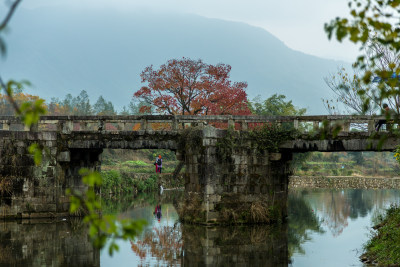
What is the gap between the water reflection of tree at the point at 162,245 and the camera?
1492 centimetres

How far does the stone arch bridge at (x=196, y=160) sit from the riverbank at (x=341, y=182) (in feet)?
84.1

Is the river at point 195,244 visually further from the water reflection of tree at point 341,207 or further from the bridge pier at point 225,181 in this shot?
the bridge pier at point 225,181

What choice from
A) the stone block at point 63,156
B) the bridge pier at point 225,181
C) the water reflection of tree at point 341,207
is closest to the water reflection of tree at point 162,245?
the bridge pier at point 225,181

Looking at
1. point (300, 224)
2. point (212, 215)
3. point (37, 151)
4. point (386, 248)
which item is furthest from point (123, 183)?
point (37, 151)

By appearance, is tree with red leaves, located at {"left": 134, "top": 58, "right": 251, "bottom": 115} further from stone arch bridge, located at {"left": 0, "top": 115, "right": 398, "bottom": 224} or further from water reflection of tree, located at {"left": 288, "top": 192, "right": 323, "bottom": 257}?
stone arch bridge, located at {"left": 0, "top": 115, "right": 398, "bottom": 224}

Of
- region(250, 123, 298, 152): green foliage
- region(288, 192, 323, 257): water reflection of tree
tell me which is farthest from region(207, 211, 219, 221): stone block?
region(250, 123, 298, 152): green foliage

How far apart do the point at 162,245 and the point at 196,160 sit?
432 cm

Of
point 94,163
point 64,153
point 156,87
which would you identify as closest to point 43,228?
point 64,153

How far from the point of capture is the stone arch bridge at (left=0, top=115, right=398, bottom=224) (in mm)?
19656

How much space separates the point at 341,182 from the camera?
47219 mm

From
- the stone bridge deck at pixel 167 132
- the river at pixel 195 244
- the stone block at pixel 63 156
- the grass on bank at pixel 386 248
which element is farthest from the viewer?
the stone block at pixel 63 156

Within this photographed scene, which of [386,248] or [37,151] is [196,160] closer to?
[386,248]

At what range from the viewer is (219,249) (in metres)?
15.8

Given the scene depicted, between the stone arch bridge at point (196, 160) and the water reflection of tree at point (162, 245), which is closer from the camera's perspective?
the water reflection of tree at point (162, 245)
